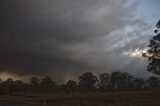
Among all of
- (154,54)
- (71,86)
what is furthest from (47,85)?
(154,54)

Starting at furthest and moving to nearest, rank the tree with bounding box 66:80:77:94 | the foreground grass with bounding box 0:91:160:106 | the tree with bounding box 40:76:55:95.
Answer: the tree with bounding box 40:76:55:95 < the tree with bounding box 66:80:77:94 < the foreground grass with bounding box 0:91:160:106

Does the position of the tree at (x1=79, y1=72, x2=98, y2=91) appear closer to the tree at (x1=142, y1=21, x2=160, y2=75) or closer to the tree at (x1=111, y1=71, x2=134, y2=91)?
the tree at (x1=111, y1=71, x2=134, y2=91)

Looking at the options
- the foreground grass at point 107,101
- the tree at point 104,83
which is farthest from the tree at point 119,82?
the foreground grass at point 107,101

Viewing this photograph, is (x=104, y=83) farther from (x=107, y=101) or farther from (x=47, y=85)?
(x=107, y=101)

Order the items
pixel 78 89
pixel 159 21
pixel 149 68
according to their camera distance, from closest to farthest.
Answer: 1. pixel 159 21
2. pixel 149 68
3. pixel 78 89

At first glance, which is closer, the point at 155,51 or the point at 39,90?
the point at 155,51

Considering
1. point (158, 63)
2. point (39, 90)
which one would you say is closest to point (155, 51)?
point (158, 63)

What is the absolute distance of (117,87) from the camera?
648 ft

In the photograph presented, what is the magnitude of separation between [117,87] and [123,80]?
602cm

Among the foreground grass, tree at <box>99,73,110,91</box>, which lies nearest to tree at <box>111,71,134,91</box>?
tree at <box>99,73,110,91</box>

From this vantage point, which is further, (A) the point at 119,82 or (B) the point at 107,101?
(A) the point at 119,82

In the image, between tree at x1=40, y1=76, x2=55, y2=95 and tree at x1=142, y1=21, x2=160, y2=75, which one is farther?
tree at x1=40, y1=76, x2=55, y2=95

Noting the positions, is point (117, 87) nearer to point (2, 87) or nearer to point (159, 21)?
point (2, 87)

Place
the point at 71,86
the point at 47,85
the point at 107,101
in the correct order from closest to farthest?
the point at 107,101 < the point at 71,86 < the point at 47,85
